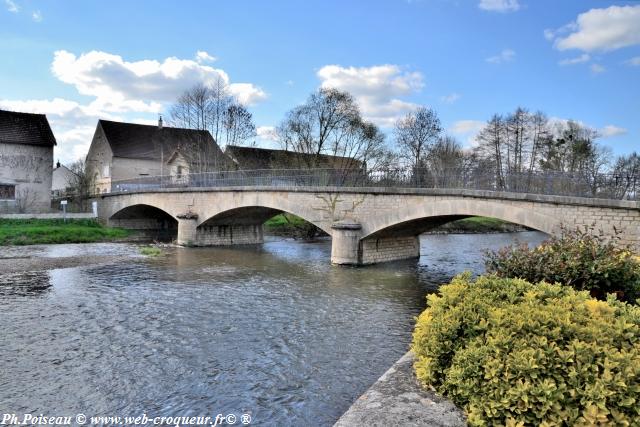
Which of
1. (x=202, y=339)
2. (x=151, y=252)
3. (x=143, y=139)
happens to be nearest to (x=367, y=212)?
(x=202, y=339)

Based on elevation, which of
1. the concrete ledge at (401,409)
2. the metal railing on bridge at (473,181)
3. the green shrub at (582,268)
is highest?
the metal railing on bridge at (473,181)

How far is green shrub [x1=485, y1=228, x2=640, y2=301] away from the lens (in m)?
6.15

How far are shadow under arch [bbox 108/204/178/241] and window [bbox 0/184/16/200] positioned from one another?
22.6ft

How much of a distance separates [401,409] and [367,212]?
15.3 m

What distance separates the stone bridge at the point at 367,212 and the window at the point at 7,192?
309 inches

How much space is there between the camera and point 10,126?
36.6 meters

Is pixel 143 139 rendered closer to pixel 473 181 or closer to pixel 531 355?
pixel 473 181

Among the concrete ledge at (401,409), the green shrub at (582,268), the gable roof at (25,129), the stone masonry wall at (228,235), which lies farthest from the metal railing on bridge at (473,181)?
the gable roof at (25,129)

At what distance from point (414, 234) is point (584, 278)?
648 inches

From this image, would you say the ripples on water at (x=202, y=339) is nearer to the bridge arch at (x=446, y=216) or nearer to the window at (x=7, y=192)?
the bridge arch at (x=446, y=216)

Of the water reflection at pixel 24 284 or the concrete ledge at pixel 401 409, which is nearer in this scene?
the concrete ledge at pixel 401 409

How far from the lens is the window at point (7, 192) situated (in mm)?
34906

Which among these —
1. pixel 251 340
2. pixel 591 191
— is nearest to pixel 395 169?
pixel 591 191

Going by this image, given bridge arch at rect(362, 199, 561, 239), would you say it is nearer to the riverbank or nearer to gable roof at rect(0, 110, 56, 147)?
the riverbank
